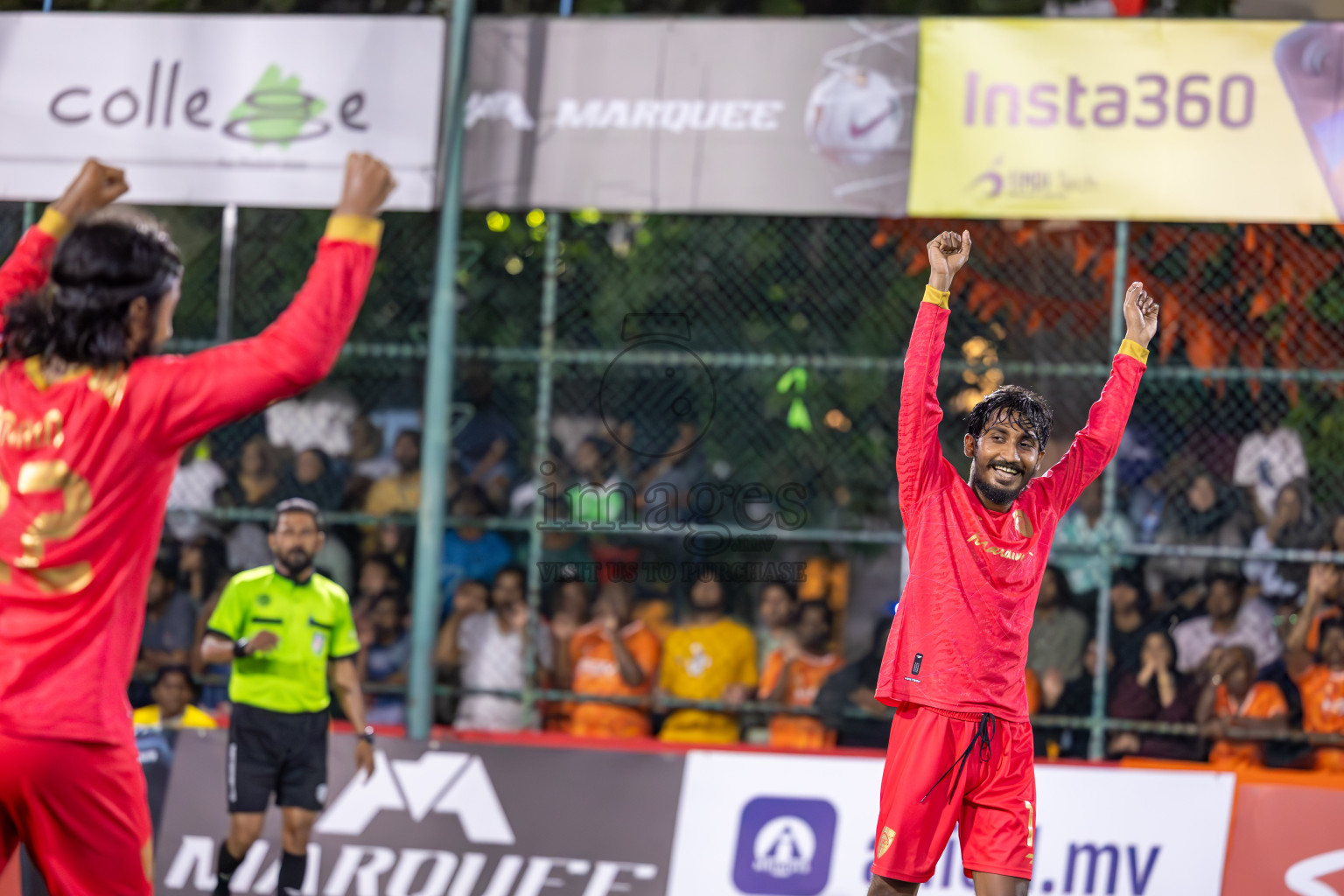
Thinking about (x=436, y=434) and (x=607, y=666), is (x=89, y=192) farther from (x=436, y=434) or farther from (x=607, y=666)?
(x=607, y=666)

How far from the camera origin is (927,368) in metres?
4.32

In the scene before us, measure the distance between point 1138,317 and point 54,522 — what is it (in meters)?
3.40

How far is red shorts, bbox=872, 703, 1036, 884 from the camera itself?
14.0 feet

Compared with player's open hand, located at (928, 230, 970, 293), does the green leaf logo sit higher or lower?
higher

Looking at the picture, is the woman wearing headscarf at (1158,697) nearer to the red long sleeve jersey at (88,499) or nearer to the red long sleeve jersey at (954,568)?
the red long sleeve jersey at (954,568)

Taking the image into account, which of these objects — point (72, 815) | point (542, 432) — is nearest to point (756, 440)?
point (542, 432)

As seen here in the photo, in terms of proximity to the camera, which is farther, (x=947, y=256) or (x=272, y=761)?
(x=272, y=761)

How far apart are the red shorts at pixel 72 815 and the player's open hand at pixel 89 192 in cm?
111

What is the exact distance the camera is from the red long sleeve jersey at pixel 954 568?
14.2 feet

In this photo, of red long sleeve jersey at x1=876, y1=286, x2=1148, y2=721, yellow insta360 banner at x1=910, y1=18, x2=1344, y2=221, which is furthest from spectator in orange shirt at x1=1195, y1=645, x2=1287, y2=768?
red long sleeve jersey at x1=876, y1=286, x2=1148, y2=721

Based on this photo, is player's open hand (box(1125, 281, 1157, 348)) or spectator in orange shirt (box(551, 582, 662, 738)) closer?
player's open hand (box(1125, 281, 1157, 348))

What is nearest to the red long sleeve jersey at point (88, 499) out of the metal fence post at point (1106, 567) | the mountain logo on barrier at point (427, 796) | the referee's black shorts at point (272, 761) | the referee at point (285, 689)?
the referee at point (285, 689)

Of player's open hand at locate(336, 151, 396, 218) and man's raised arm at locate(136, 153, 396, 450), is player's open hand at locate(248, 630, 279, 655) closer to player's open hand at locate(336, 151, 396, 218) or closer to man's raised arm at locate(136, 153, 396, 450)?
man's raised arm at locate(136, 153, 396, 450)

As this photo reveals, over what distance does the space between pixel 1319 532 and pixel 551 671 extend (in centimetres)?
411
